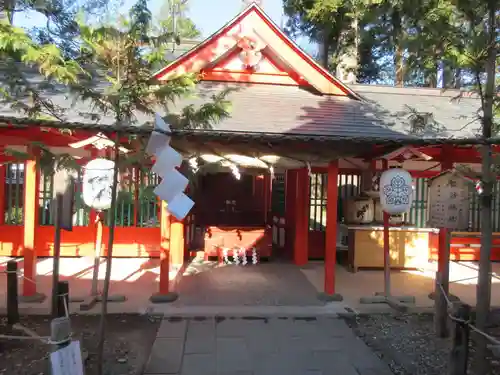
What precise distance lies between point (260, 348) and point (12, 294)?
3.27 meters

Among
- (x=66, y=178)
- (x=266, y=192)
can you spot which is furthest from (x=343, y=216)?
(x=66, y=178)

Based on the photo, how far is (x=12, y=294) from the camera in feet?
16.3

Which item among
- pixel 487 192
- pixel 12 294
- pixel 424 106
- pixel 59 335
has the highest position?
pixel 424 106

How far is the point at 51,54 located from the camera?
352 centimetres

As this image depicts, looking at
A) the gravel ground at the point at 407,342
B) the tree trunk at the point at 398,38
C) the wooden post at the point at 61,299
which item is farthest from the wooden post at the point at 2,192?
the tree trunk at the point at 398,38

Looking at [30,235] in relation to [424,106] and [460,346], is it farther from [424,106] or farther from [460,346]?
[424,106]

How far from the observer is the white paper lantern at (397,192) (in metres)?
5.74

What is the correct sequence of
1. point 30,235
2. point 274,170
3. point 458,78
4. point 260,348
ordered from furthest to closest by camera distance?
point 274,170 < point 30,235 < point 260,348 < point 458,78

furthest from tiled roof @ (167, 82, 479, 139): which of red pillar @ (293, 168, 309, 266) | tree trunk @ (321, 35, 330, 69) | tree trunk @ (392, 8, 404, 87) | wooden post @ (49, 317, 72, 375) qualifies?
tree trunk @ (321, 35, 330, 69)

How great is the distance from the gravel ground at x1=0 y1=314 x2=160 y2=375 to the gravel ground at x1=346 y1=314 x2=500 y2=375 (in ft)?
9.21

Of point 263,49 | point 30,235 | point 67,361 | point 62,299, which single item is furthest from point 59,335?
point 263,49

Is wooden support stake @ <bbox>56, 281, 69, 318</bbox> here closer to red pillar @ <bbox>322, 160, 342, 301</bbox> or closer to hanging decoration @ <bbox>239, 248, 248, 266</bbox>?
red pillar @ <bbox>322, 160, 342, 301</bbox>

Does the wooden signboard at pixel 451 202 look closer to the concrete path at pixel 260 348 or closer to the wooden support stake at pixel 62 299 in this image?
the concrete path at pixel 260 348

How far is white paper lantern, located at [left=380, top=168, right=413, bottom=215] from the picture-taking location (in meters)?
5.74
